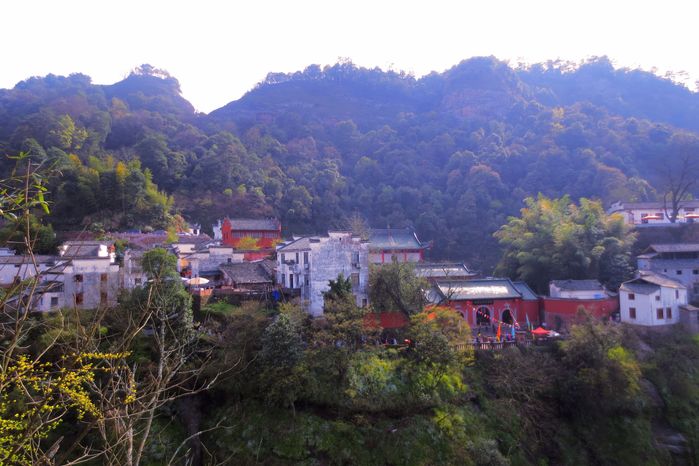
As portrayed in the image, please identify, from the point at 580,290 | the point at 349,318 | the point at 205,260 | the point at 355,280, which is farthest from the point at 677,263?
the point at 205,260

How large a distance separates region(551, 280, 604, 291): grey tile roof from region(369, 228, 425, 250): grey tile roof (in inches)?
581

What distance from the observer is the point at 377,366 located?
65.3ft

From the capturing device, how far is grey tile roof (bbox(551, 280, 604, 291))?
25.7 meters

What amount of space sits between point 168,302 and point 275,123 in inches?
2573

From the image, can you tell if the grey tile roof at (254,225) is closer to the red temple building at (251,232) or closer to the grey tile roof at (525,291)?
the red temple building at (251,232)

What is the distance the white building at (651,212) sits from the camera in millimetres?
36469

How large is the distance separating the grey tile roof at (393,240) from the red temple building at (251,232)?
25.4 ft

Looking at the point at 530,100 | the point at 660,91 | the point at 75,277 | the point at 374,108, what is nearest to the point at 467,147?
the point at 530,100

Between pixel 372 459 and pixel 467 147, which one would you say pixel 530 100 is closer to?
pixel 467 147

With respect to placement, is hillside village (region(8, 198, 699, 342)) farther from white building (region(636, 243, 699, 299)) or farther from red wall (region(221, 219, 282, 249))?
red wall (region(221, 219, 282, 249))

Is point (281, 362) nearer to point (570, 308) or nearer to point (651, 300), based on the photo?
point (570, 308)

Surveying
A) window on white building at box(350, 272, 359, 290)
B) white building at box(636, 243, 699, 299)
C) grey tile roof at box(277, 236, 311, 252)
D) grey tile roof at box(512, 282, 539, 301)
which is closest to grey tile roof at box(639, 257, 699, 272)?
white building at box(636, 243, 699, 299)

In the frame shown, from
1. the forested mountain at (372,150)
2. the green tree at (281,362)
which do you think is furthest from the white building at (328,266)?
the forested mountain at (372,150)

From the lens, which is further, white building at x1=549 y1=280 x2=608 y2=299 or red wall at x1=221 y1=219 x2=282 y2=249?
red wall at x1=221 y1=219 x2=282 y2=249
